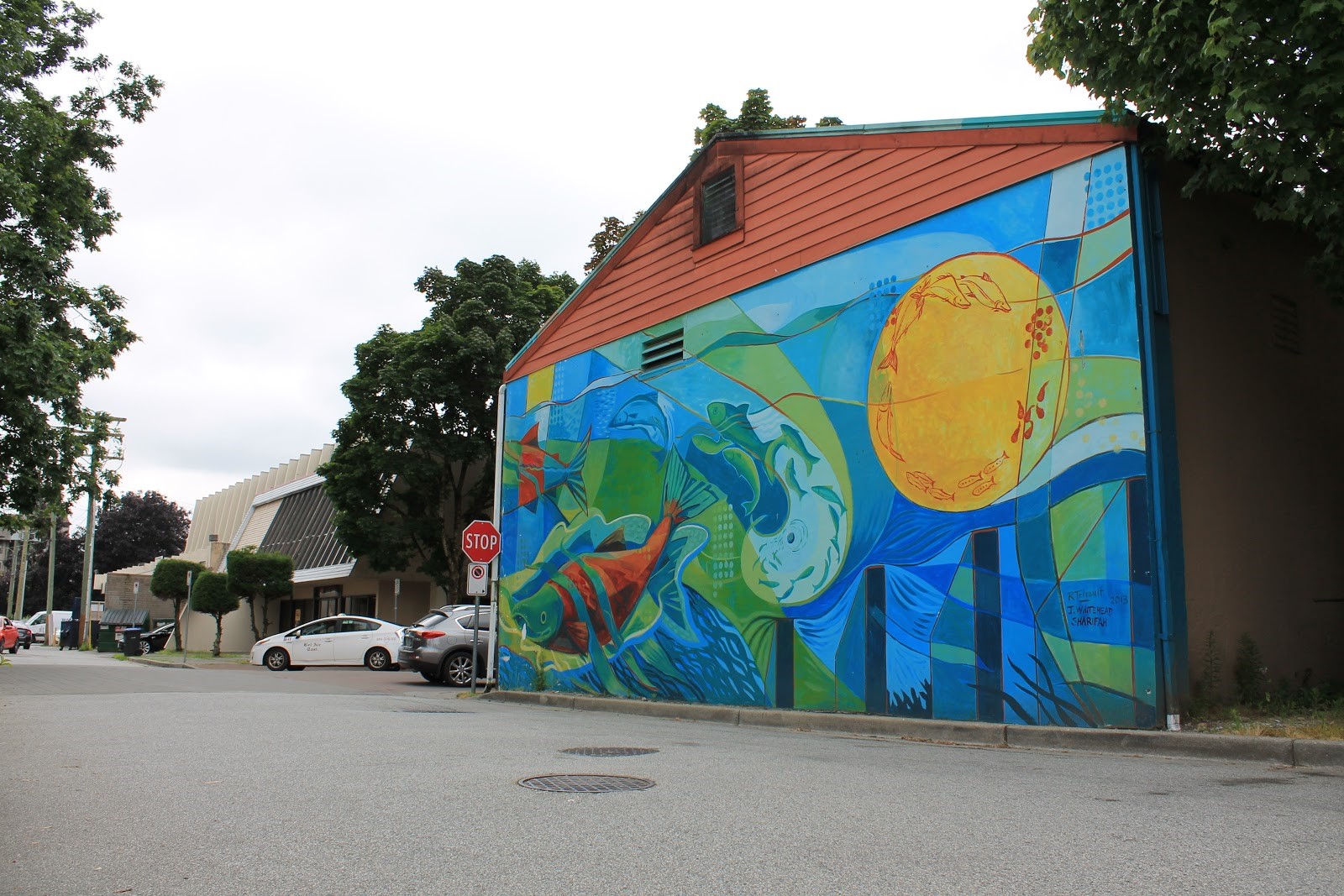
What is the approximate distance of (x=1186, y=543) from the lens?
9352mm

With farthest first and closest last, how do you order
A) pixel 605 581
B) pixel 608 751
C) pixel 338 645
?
1. pixel 338 645
2. pixel 605 581
3. pixel 608 751

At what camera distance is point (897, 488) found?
11.2 m

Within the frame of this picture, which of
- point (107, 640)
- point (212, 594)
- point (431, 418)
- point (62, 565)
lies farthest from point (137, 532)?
point (431, 418)

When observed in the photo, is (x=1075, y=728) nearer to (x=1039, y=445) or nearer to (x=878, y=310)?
(x=1039, y=445)

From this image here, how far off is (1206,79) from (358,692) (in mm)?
14593

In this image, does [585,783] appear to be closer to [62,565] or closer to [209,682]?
[209,682]

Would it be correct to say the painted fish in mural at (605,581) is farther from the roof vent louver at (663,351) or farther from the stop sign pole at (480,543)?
the roof vent louver at (663,351)

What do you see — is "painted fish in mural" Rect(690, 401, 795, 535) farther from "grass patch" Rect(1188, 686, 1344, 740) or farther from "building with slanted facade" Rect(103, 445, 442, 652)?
"building with slanted facade" Rect(103, 445, 442, 652)

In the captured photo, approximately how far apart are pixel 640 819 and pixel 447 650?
53.4 feet

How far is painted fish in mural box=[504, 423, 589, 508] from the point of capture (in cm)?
1641

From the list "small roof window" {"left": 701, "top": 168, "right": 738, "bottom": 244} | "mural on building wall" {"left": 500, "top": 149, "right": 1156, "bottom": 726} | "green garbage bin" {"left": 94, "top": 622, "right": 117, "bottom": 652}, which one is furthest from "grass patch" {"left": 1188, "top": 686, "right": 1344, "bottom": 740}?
"green garbage bin" {"left": 94, "top": 622, "right": 117, "bottom": 652}

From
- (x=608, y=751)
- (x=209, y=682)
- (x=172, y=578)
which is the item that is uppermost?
(x=172, y=578)

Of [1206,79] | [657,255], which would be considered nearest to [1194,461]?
[1206,79]

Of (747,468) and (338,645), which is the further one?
(338,645)
